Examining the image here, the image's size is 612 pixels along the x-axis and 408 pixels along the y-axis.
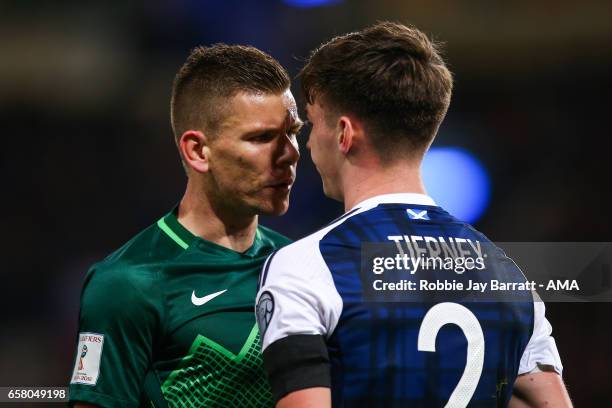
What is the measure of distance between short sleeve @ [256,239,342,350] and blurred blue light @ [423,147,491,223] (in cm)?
514

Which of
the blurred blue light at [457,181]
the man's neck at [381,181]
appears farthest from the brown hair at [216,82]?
the blurred blue light at [457,181]

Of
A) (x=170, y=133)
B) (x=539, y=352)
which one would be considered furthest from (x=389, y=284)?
(x=170, y=133)

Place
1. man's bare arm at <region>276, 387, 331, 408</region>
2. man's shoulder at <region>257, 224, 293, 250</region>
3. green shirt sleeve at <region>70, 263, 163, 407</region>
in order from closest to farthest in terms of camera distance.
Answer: man's bare arm at <region>276, 387, 331, 408</region>
green shirt sleeve at <region>70, 263, 163, 407</region>
man's shoulder at <region>257, 224, 293, 250</region>

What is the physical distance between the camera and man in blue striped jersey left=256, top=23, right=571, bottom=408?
201 centimetres

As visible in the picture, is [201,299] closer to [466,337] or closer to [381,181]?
[381,181]

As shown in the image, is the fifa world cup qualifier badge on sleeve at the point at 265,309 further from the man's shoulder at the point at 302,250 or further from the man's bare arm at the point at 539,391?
the man's bare arm at the point at 539,391

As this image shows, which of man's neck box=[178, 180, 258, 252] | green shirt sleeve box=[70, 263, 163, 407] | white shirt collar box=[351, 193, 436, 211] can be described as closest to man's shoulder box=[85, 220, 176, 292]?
green shirt sleeve box=[70, 263, 163, 407]

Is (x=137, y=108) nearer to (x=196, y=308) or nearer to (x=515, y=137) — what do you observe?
(x=515, y=137)

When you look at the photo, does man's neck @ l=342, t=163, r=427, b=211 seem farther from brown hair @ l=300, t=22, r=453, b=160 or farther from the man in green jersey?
the man in green jersey

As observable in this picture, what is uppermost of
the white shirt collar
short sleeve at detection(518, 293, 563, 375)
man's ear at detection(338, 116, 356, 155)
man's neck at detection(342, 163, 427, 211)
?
man's ear at detection(338, 116, 356, 155)

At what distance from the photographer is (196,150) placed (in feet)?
9.49

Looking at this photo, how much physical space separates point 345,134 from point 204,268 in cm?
77

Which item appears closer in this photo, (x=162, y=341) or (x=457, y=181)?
(x=162, y=341)

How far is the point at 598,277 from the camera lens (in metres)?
3.50
